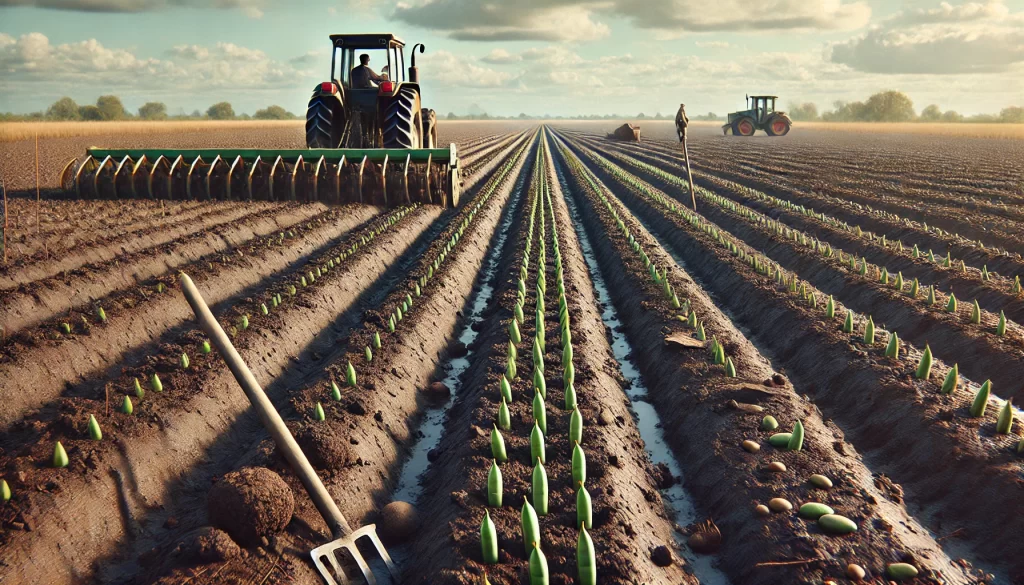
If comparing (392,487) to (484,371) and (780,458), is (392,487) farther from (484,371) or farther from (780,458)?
(780,458)

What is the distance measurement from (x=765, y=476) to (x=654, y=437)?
106cm

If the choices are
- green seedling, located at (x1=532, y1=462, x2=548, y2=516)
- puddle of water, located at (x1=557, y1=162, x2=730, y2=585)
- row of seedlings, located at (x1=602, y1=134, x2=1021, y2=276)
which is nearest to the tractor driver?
puddle of water, located at (x1=557, y1=162, x2=730, y2=585)

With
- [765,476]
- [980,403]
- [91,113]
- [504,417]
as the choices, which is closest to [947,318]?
[980,403]

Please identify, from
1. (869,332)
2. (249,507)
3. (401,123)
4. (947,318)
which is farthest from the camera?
(401,123)

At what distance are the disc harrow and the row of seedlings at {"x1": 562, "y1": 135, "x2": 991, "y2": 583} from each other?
6935 mm

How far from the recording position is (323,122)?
13.2 metres

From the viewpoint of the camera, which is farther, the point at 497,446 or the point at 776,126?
the point at 776,126

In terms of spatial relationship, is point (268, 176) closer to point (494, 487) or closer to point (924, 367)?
point (494, 487)

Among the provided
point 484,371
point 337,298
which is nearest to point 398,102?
point 337,298

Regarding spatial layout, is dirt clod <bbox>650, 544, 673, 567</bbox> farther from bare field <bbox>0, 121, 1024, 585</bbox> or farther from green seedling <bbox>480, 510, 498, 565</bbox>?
green seedling <bbox>480, 510, 498, 565</bbox>

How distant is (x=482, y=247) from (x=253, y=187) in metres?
4.67

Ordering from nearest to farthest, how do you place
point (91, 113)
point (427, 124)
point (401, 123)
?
point (401, 123)
point (427, 124)
point (91, 113)

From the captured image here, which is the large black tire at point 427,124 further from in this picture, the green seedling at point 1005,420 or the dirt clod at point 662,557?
the dirt clod at point 662,557

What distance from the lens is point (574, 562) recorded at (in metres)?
2.96
